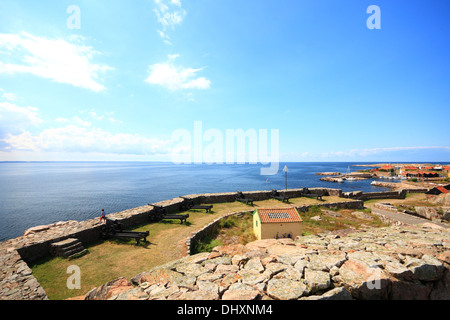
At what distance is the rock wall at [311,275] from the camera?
10.9 ft

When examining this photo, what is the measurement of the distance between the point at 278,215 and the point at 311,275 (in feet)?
22.1

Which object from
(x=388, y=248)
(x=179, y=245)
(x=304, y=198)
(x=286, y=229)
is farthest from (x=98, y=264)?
(x=304, y=198)

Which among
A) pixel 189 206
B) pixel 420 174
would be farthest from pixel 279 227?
pixel 420 174

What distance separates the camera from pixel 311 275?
365cm

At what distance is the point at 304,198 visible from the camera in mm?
20828

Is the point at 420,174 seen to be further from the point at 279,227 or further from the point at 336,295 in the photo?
the point at 336,295

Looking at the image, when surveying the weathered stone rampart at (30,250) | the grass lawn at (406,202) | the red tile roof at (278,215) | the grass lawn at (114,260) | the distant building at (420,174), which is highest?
the red tile roof at (278,215)

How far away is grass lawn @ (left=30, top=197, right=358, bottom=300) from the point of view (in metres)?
6.54

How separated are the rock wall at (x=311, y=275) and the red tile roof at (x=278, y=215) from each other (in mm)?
4613

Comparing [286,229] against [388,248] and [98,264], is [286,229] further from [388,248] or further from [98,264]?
[98,264]

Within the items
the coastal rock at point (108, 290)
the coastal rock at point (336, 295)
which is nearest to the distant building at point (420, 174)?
the coastal rock at point (336, 295)

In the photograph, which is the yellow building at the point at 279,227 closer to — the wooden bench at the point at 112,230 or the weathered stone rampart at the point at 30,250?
the wooden bench at the point at 112,230

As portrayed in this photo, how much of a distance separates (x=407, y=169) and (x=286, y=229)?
336 feet

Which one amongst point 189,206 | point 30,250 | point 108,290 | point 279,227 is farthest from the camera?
point 189,206
